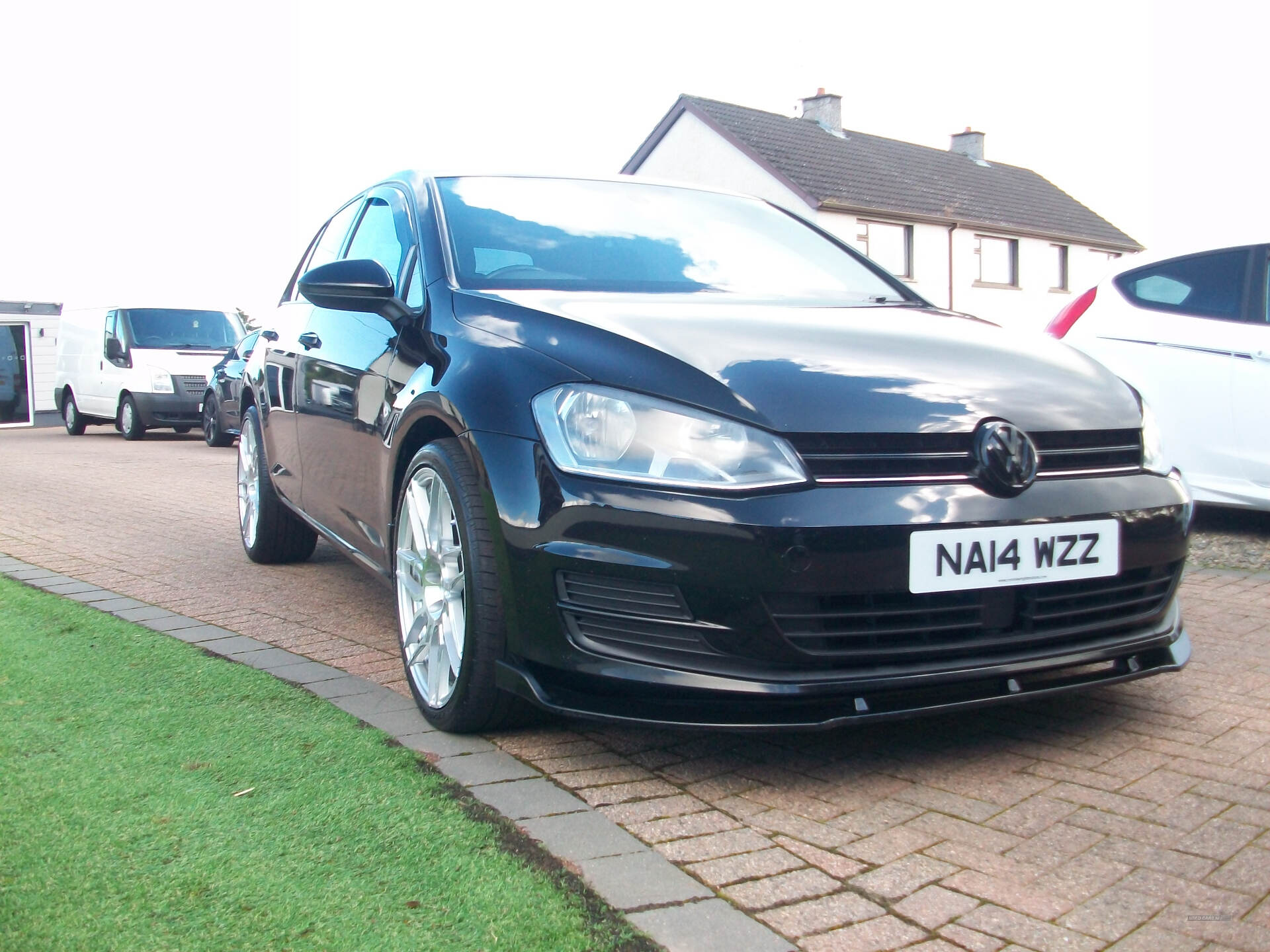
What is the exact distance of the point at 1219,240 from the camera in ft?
21.1

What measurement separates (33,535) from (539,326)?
5403 millimetres

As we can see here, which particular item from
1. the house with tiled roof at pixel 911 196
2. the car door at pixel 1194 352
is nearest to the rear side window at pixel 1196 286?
the car door at pixel 1194 352

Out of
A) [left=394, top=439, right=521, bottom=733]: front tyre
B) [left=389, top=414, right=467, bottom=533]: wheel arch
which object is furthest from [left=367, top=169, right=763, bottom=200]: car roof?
[left=394, top=439, right=521, bottom=733]: front tyre

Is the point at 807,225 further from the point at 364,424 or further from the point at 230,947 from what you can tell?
the point at 230,947

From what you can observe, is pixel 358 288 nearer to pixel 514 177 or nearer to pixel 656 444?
pixel 514 177

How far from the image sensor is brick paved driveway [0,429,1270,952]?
7.16 ft

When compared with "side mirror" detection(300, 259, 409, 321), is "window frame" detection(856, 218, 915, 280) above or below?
above

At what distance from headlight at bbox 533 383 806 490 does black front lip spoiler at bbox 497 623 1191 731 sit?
0.50 meters

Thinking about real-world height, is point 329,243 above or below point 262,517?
above

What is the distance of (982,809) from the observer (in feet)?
8.86

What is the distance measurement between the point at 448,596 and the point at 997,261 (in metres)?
37.4

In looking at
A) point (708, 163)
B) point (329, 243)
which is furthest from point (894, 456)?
point (708, 163)

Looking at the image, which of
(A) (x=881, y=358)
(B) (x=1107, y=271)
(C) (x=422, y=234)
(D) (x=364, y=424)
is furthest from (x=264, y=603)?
(B) (x=1107, y=271)

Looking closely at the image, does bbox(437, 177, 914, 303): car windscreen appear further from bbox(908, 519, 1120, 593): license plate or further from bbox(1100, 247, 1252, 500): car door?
bbox(1100, 247, 1252, 500): car door
